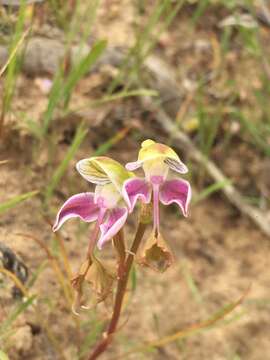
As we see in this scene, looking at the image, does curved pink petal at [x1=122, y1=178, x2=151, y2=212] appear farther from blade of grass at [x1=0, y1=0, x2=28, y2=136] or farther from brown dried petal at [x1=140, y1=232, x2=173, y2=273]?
blade of grass at [x1=0, y1=0, x2=28, y2=136]

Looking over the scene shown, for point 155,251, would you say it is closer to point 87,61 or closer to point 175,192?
point 175,192

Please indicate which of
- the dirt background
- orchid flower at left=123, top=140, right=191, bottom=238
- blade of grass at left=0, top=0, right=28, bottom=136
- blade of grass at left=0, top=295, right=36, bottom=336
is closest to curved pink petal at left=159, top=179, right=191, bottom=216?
orchid flower at left=123, top=140, right=191, bottom=238

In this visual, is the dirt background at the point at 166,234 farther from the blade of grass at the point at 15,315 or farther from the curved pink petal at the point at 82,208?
the curved pink petal at the point at 82,208

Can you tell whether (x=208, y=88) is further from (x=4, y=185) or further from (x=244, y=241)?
(x=4, y=185)

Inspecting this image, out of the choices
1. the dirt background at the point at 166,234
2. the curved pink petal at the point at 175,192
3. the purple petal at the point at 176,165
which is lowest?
the dirt background at the point at 166,234

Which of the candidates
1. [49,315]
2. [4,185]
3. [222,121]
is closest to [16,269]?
[49,315]

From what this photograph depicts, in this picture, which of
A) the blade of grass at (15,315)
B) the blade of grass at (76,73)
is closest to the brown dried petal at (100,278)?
the blade of grass at (15,315)

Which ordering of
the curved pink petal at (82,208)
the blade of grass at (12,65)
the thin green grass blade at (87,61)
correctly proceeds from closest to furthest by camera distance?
the curved pink petal at (82,208), the blade of grass at (12,65), the thin green grass blade at (87,61)
